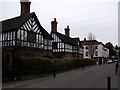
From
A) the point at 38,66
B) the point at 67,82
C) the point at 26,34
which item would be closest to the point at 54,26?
the point at 26,34

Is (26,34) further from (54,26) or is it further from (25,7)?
(54,26)

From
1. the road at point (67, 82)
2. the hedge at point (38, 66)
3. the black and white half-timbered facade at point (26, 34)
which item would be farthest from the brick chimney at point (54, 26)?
the road at point (67, 82)

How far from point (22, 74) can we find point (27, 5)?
2195 centimetres

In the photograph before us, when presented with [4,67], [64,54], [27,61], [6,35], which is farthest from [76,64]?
[4,67]

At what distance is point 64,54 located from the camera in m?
56.0

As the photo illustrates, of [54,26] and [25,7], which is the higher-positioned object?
[25,7]

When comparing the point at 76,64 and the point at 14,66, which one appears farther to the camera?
the point at 76,64

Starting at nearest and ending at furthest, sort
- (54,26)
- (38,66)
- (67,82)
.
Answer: (67,82) < (38,66) < (54,26)

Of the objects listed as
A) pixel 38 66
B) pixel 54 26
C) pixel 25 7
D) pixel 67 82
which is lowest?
pixel 67 82

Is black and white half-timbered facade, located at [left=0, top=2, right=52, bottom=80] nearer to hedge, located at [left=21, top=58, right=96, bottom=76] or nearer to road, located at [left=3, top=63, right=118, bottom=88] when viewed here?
hedge, located at [left=21, top=58, right=96, bottom=76]

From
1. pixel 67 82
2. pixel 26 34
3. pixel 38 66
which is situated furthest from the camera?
pixel 26 34

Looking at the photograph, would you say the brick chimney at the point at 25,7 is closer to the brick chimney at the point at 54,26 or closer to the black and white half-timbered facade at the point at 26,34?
the black and white half-timbered facade at the point at 26,34

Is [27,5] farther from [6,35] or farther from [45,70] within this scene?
[45,70]


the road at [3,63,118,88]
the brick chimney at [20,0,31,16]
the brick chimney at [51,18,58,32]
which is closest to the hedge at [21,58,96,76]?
the road at [3,63,118,88]
